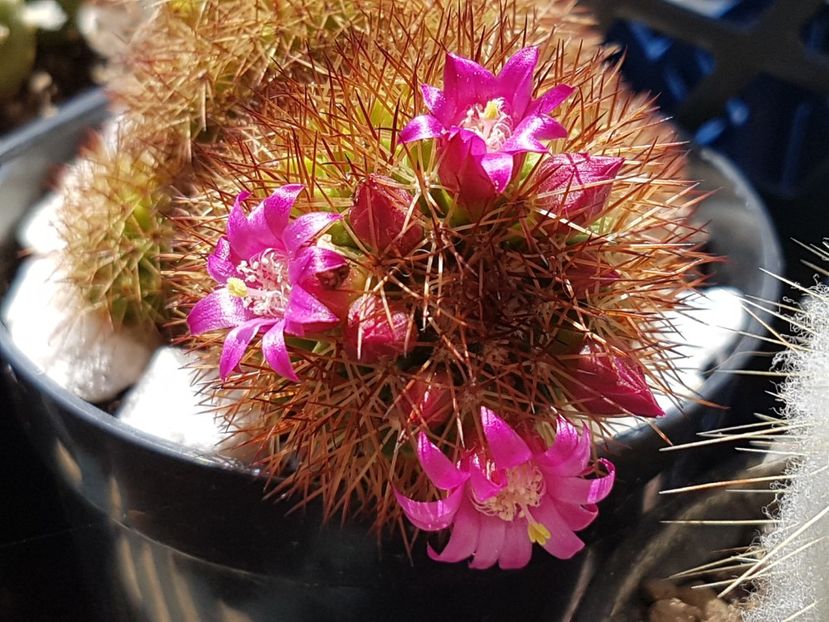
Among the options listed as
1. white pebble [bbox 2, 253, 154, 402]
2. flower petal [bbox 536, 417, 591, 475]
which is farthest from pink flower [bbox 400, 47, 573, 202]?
white pebble [bbox 2, 253, 154, 402]

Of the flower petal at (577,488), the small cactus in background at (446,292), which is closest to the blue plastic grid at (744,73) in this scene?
the small cactus in background at (446,292)

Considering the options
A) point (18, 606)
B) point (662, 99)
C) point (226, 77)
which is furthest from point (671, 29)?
point (18, 606)

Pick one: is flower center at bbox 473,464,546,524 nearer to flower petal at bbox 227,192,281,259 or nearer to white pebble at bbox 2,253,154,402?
flower petal at bbox 227,192,281,259

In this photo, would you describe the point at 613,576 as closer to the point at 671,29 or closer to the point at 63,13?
the point at 671,29

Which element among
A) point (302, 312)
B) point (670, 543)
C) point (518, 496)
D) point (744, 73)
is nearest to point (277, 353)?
point (302, 312)

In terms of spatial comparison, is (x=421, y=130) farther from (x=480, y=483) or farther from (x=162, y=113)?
(x=162, y=113)

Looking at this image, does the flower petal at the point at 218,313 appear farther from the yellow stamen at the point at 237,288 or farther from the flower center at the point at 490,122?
the flower center at the point at 490,122
